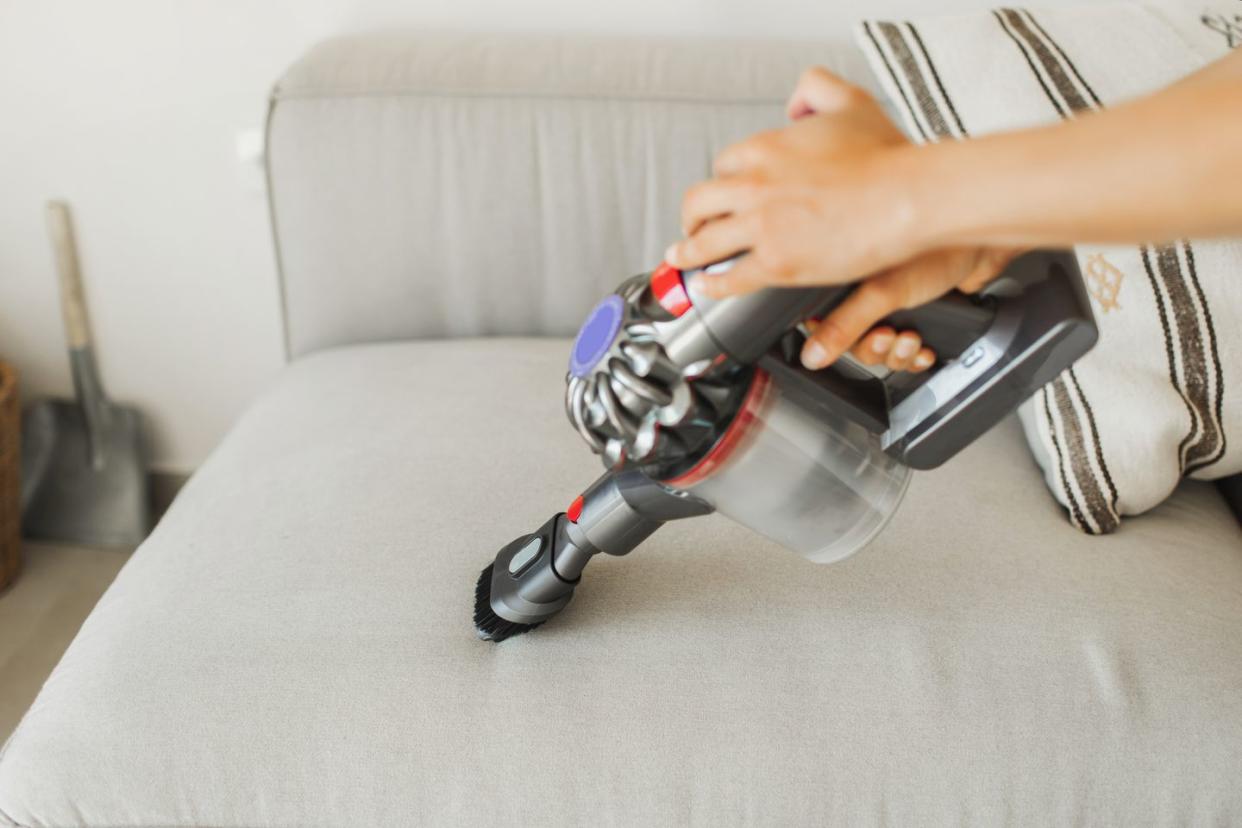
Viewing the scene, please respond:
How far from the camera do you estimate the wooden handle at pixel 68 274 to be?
5.20ft

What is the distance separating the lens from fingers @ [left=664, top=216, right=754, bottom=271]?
1.99 ft

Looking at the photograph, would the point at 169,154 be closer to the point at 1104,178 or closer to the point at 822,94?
the point at 822,94

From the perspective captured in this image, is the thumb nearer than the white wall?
Yes

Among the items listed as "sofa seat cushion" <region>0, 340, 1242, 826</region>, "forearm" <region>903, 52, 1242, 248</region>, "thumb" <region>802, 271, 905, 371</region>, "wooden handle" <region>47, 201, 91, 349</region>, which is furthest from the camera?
"wooden handle" <region>47, 201, 91, 349</region>

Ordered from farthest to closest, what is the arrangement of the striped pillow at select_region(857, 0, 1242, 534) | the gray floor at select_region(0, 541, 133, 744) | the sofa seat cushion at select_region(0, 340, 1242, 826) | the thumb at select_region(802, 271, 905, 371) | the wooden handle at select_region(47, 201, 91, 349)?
1. the wooden handle at select_region(47, 201, 91, 349)
2. the gray floor at select_region(0, 541, 133, 744)
3. the striped pillow at select_region(857, 0, 1242, 534)
4. the sofa seat cushion at select_region(0, 340, 1242, 826)
5. the thumb at select_region(802, 271, 905, 371)

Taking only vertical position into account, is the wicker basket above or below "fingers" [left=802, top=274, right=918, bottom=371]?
below

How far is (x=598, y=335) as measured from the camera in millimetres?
688

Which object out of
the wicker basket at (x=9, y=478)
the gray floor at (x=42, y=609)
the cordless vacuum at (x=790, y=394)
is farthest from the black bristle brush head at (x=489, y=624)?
the wicker basket at (x=9, y=478)

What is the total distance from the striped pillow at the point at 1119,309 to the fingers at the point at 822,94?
15.4 inches

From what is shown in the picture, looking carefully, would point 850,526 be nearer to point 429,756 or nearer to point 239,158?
point 429,756

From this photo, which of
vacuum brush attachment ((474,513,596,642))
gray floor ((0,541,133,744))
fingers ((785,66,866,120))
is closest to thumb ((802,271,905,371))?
fingers ((785,66,866,120))

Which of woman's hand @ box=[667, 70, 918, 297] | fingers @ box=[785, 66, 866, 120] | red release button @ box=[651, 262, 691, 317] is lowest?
red release button @ box=[651, 262, 691, 317]

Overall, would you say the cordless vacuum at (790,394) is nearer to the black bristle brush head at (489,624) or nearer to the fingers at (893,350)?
the fingers at (893,350)

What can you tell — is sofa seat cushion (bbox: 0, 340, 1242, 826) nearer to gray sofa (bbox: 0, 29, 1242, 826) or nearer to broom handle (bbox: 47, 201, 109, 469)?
gray sofa (bbox: 0, 29, 1242, 826)
